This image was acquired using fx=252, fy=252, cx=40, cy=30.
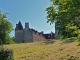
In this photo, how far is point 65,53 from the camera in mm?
29828

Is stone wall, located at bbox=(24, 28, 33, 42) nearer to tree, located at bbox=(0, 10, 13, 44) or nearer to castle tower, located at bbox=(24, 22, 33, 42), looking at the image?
castle tower, located at bbox=(24, 22, 33, 42)

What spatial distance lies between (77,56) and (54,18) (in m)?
6.60

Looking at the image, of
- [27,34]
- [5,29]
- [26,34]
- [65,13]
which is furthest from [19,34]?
[65,13]

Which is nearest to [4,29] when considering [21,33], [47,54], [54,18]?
[21,33]

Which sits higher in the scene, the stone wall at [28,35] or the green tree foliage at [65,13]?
the stone wall at [28,35]

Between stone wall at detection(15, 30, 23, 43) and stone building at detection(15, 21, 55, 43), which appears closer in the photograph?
stone building at detection(15, 21, 55, 43)

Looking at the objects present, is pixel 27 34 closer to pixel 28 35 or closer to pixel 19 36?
pixel 28 35

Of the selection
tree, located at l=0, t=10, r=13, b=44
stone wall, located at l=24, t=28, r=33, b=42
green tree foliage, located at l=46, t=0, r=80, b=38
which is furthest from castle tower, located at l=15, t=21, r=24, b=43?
green tree foliage, located at l=46, t=0, r=80, b=38

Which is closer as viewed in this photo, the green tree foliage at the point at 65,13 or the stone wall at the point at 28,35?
the green tree foliage at the point at 65,13

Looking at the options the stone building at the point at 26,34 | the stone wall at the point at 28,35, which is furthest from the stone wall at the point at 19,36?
the stone wall at the point at 28,35

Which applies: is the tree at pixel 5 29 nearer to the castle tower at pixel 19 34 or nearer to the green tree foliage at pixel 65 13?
the castle tower at pixel 19 34

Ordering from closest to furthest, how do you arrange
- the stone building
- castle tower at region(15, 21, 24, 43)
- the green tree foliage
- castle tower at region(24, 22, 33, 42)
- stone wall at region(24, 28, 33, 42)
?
the green tree foliage → stone wall at region(24, 28, 33, 42) → castle tower at region(24, 22, 33, 42) → the stone building → castle tower at region(15, 21, 24, 43)

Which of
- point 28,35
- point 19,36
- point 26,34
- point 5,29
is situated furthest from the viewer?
point 19,36

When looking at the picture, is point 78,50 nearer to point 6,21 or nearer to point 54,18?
point 54,18
